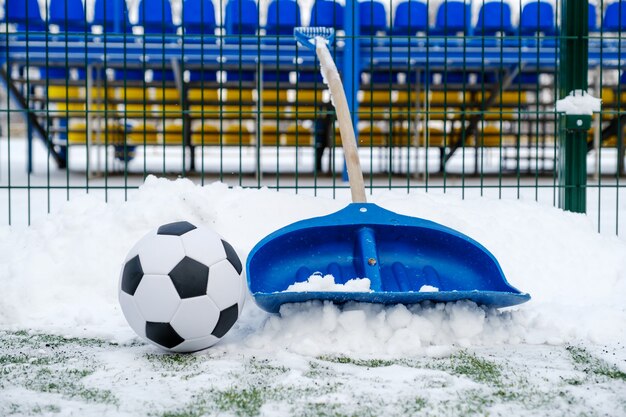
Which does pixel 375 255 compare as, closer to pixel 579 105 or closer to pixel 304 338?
pixel 304 338

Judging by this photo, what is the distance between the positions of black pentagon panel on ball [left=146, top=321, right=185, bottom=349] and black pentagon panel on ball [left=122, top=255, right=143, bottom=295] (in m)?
0.12

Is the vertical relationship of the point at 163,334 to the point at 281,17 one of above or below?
below

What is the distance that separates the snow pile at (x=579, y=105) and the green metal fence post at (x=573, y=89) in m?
0.04

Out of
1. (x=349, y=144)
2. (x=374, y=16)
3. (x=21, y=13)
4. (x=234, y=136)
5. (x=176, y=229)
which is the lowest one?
(x=176, y=229)

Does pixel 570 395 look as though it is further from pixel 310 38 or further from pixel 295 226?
pixel 310 38

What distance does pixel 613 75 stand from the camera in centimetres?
1480

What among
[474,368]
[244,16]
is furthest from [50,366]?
[244,16]

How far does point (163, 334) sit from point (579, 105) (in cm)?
294

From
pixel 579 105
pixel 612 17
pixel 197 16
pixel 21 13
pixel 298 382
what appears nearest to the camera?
pixel 298 382

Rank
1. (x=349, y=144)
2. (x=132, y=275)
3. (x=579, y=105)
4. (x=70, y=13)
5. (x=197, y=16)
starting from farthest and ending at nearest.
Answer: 1. (x=197, y=16)
2. (x=70, y=13)
3. (x=579, y=105)
4. (x=349, y=144)
5. (x=132, y=275)

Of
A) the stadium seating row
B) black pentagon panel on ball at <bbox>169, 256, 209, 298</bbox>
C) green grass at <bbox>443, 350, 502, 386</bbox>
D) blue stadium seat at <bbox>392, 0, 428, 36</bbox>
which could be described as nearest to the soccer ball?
black pentagon panel on ball at <bbox>169, 256, 209, 298</bbox>

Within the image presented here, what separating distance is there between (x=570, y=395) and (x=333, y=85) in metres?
1.70

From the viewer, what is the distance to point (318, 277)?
2479 mm

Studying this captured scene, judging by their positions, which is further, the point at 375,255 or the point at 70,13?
the point at 70,13
